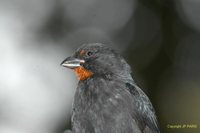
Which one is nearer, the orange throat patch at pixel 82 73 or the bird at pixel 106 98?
the bird at pixel 106 98

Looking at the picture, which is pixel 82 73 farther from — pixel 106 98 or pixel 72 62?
pixel 106 98

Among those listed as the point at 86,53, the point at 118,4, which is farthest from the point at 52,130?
the point at 118,4

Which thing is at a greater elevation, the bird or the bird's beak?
the bird's beak

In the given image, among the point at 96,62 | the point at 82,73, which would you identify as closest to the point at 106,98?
the point at 82,73

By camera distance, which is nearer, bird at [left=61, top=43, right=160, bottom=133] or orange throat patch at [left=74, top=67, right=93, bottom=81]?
bird at [left=61, top=43, right=160, bottom=133]

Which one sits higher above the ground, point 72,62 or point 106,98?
point 72,62

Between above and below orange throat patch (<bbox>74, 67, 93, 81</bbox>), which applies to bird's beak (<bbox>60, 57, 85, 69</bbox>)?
above
